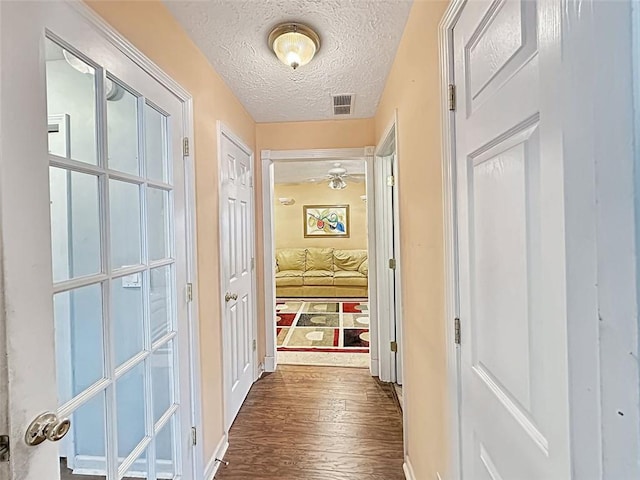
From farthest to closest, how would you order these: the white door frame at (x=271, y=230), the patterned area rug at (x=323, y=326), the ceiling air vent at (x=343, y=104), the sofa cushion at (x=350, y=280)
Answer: the sofa cushion at (x=350, y=280), the patterned area rug at (x=323, y=326), the white door frame at (x=271, y=230), the ceiling air vent at (x=343, y=104)

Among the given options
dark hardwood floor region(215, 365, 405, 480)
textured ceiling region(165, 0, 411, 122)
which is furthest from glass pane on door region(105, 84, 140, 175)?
dark hardwood floor region(215, 365, 405, 480)

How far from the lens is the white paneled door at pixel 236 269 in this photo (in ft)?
7.22

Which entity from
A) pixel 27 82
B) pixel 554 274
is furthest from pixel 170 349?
pixel 554 274

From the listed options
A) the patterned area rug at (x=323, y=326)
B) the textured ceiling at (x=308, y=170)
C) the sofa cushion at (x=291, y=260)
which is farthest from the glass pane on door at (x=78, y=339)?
the sofa cushion at (x=291, y=260)

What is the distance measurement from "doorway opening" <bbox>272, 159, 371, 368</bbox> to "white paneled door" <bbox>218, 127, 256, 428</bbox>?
30.9 inches

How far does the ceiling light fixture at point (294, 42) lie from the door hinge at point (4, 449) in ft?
5.71

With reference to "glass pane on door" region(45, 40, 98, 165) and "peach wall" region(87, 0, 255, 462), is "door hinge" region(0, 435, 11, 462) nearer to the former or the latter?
"glass pane on door" region(45, 40, 98, 165)

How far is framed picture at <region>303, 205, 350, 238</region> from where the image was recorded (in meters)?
7.34

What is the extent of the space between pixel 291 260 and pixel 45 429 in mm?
6324

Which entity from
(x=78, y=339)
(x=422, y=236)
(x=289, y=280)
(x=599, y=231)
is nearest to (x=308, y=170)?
(x=289, y=280)

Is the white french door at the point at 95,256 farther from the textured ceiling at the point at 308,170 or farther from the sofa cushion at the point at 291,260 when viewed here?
the sofa cushion at the point at 291,260

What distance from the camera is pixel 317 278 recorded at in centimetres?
653

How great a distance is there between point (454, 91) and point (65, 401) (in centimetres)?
143

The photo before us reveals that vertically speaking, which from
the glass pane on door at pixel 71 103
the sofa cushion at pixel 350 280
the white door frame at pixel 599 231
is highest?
the glass pane on door at pixel 71 103
